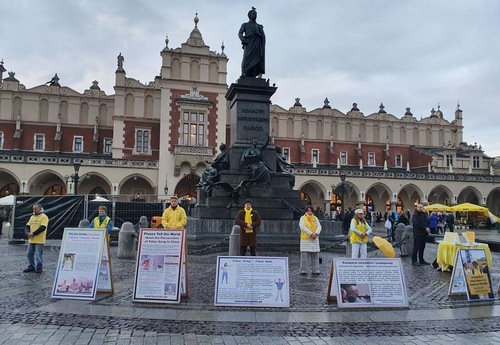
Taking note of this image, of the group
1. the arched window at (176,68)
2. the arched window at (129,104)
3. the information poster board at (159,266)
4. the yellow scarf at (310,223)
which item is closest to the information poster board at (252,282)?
the information poster board at (159,266)

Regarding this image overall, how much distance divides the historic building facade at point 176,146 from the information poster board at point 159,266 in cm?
2795

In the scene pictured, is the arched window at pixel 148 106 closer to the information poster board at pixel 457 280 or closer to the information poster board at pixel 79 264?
the information poster board at pixel 79 264

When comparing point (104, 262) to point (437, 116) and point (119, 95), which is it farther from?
point (437, 116)

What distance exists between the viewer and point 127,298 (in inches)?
256

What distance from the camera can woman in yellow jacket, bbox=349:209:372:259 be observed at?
8859mm

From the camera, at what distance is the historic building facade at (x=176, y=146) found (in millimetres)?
36531

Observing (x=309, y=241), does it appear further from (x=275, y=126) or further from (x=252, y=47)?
(x=275, y=126)

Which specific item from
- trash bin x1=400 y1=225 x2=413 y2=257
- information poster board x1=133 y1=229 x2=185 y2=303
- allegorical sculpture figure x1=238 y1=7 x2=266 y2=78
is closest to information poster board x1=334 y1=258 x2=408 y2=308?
information poster board x1=133 y1=229 x2=185 y2=303

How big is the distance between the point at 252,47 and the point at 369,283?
10725mm

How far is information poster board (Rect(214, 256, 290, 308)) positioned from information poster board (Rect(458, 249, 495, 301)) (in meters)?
3.16

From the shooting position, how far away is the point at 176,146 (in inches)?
1457

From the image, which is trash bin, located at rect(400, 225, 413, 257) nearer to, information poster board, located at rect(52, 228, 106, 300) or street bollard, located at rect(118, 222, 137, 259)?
street bollard, located at rect(118, 222, 137, 259)

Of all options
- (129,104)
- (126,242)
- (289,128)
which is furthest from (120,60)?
(126,242)

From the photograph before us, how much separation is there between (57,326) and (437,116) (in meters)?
56.6
